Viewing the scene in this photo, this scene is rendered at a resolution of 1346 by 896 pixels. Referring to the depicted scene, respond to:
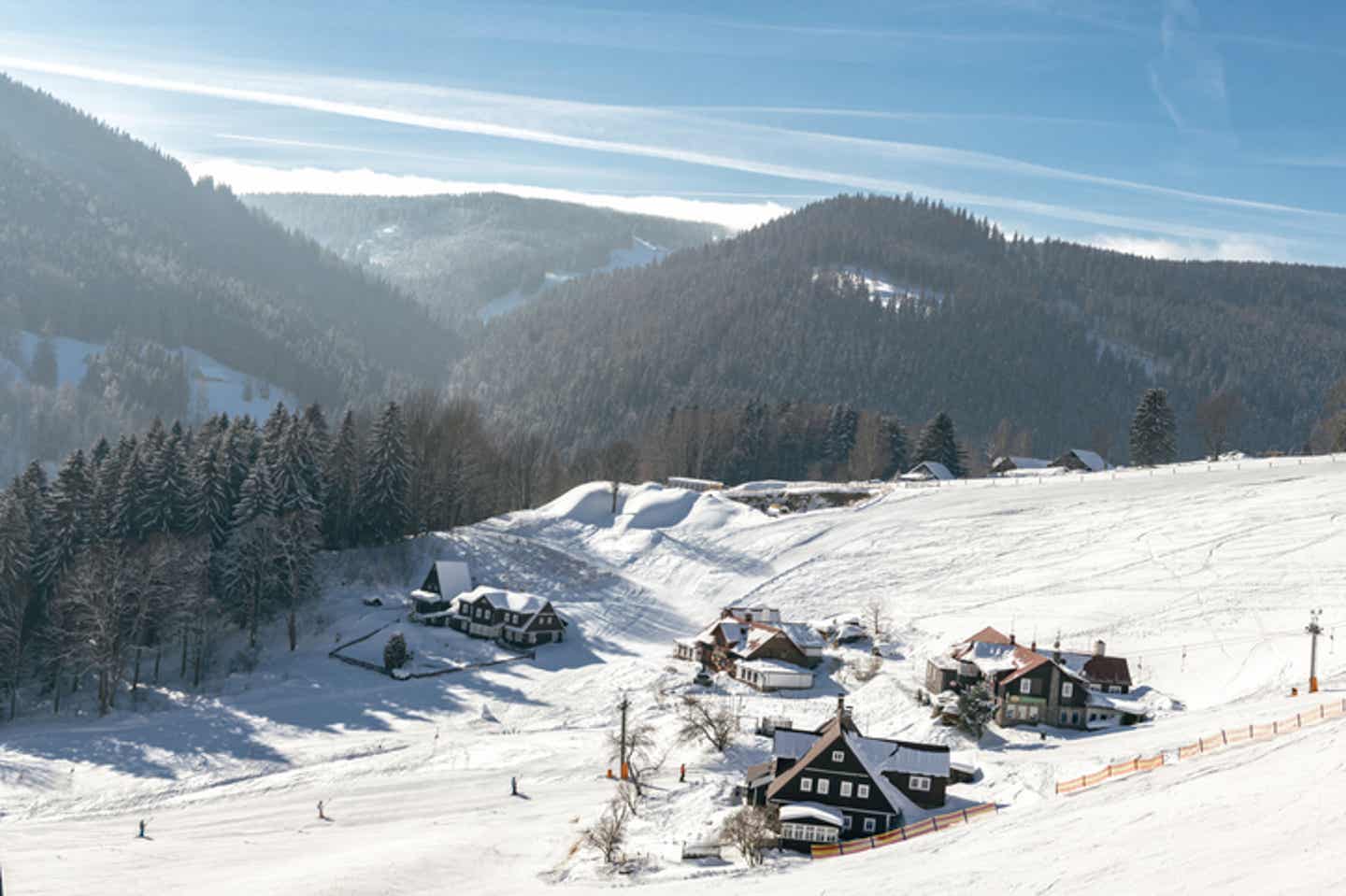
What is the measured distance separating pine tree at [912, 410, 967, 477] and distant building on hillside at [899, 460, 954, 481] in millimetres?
2708

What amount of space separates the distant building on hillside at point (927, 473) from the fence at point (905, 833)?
73.0 metres

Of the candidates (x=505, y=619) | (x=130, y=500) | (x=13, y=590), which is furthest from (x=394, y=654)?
(x=130, y=500)

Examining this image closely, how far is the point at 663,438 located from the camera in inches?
5138

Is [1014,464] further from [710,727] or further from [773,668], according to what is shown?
[710,727]

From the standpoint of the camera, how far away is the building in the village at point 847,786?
35.7 m

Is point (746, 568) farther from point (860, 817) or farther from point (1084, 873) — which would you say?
point (1084, 873)

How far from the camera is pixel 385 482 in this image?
77.5 metres

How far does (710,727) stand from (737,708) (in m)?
7.36

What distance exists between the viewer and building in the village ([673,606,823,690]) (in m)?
59.3

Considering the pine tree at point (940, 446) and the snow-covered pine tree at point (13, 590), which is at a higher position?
the pine tree at point (940, 446)

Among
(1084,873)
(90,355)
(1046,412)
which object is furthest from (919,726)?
(90,355)

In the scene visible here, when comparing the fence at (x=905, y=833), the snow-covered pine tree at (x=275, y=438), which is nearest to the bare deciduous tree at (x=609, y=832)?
the fence at (x=905, y=833)

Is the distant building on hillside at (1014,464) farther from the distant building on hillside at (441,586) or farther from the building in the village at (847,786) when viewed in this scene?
the building in the village at (847,786)

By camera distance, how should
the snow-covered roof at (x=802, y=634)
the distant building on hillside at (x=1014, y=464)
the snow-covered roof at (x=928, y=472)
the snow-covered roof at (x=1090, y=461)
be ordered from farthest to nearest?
the distant building on hillside at (x=1014, y=464), the snow-covered roof at (x=1090, y=461), the snow-covered roof at (x=928, y=472), the snow-covered roof at (x=802, y=634)
